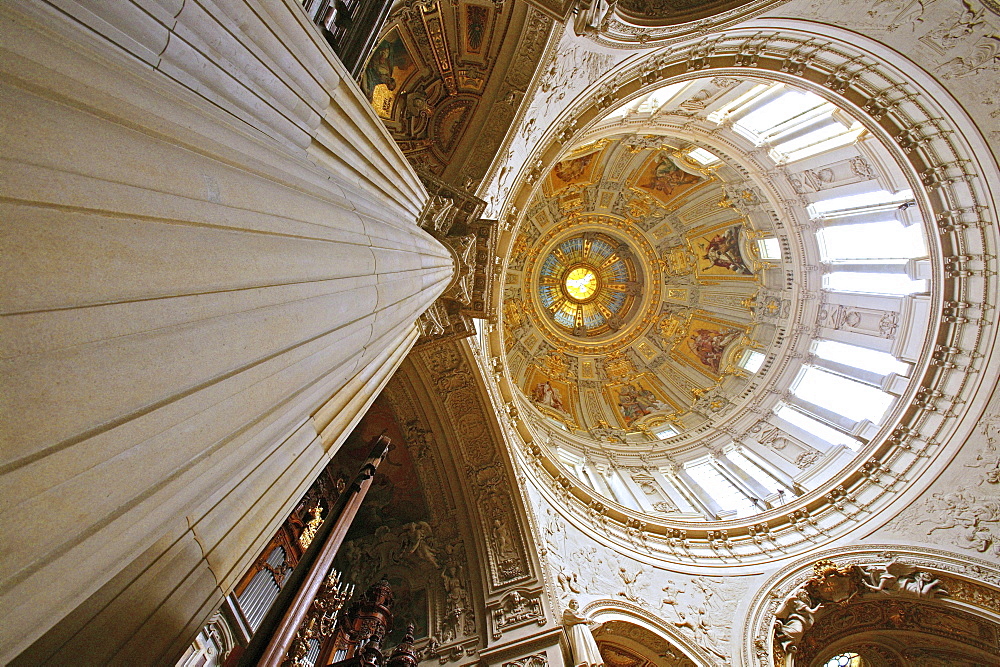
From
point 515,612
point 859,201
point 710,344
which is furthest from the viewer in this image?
point 710,344

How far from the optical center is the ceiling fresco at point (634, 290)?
16.1m

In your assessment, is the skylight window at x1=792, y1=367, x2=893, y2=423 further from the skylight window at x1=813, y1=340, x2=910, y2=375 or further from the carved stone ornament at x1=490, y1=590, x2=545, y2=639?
the carved stone ornament at x1=490, y1=590, x2=545, y2=639

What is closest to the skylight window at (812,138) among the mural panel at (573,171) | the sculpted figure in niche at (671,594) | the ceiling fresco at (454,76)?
the mural panel at (573,171)

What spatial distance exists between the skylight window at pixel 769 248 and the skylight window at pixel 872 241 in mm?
1406

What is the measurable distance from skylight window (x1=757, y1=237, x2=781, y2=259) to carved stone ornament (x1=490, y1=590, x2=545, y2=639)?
14.4 meters

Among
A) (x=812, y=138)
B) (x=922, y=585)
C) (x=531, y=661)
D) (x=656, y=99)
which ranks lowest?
(x=531, y=661)

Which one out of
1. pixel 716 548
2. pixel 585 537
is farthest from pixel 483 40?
pixel 716 548

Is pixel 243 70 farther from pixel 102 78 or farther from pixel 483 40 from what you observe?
pixel 483 40

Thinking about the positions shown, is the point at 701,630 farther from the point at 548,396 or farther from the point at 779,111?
the point at 779,111

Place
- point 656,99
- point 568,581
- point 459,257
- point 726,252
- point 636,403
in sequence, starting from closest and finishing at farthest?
point 568,581, point 459,257, point 656,99, point 726,252, point 636,403

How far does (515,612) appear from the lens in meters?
6.35

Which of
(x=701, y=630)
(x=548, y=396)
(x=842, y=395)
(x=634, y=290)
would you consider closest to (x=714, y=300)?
(x=634, y=290)

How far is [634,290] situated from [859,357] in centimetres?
889

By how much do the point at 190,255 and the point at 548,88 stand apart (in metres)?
7.16
